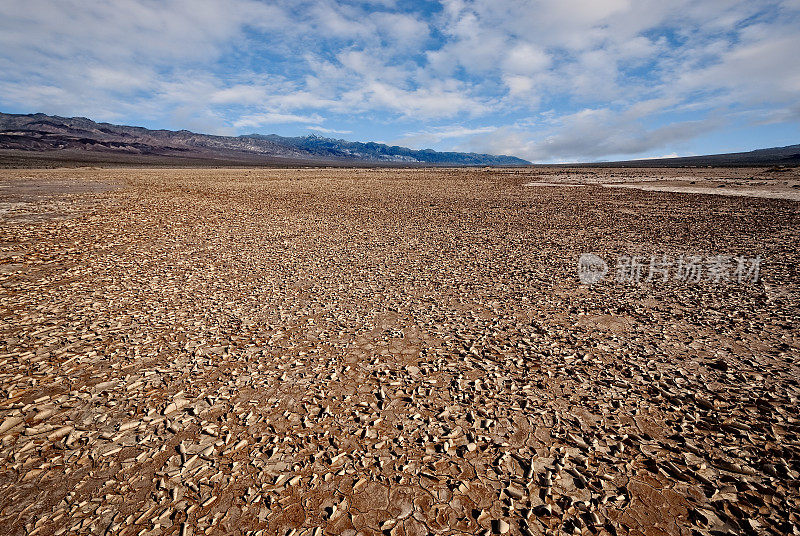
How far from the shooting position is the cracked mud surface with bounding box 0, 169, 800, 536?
3.65 meters

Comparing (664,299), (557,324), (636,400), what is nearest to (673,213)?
(664,299)

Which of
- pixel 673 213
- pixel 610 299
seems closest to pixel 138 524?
pixel 610 299

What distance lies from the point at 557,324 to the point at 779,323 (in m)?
4.73

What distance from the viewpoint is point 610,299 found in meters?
9.22

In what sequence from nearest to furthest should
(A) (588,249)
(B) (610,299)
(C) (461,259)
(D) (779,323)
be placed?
1. (D) (779,323)
2. (B) (610,299)
3. (C) (461,259)
4. (A) (588,249)

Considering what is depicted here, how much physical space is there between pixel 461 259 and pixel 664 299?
A: 20.1 feet

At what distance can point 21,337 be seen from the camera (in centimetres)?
683

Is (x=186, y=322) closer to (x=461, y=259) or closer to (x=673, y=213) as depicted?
(x=461, y=259)

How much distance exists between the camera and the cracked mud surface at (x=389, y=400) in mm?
3650

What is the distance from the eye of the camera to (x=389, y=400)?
5371mm

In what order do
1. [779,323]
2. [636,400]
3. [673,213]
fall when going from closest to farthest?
[636,400], [779,323], [673,213]

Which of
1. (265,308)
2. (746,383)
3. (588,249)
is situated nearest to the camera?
(746,383)

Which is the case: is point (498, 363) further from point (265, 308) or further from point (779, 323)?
point (779, 323)

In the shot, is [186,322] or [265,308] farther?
[265,308]
